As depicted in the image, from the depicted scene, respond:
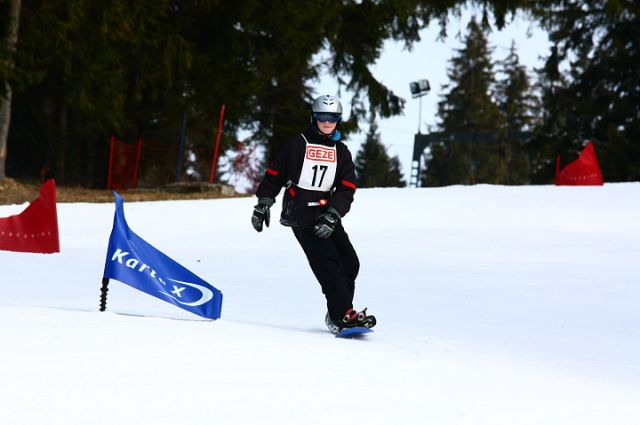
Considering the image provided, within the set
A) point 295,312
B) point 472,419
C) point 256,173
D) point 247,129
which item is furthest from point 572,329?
point 247,129

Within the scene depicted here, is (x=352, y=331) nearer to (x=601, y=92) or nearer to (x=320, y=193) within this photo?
(x=320, y=193)

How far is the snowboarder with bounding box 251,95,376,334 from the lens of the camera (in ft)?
23.8

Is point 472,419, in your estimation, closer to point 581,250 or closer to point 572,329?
point 572,329

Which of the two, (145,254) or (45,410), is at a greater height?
(145,254)

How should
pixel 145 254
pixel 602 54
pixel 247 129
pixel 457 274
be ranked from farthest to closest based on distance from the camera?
1. pixel 602 54
2. pixel 247 129
3. pixel 457 274
4. pixel 145 254

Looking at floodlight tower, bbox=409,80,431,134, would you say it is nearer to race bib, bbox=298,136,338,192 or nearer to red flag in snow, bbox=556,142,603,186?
red flag in snow, bbox=556,142,603,186

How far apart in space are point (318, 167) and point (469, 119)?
71732 millimetres

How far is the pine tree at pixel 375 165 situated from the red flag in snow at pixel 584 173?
5734 cm

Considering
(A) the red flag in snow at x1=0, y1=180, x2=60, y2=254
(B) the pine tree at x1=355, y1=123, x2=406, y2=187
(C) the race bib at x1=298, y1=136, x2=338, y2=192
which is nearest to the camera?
(C) the race bib at x1=298, y1=136, x2=338, y2=192

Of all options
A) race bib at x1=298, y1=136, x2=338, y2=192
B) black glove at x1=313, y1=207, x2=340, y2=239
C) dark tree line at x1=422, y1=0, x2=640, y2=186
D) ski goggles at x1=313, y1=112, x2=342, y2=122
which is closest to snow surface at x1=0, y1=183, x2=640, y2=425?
black glove at x1=313, y1=207, x2=340, y2=239

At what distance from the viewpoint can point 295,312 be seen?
8.91 metres

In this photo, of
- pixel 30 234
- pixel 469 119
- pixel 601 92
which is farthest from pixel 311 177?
pixel 469 119

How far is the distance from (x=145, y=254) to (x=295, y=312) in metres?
1.92

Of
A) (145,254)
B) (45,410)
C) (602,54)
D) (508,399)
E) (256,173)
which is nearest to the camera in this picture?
(45,410)
